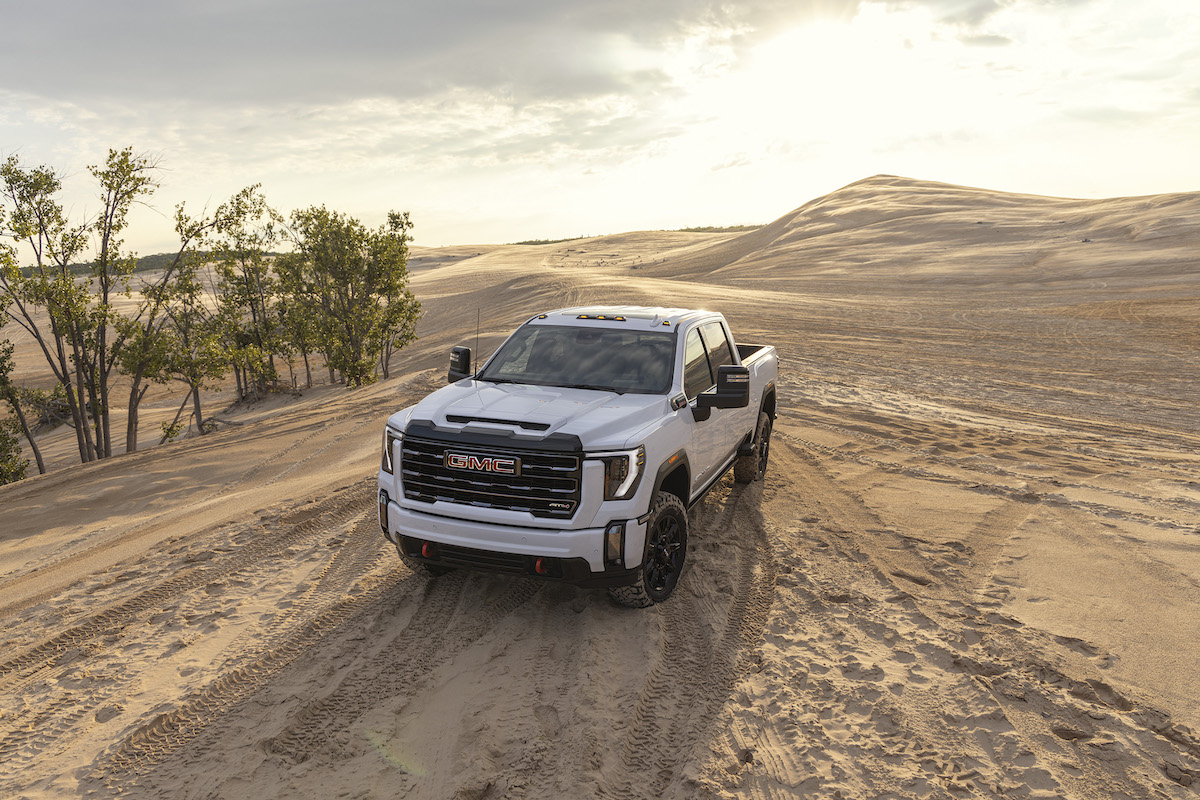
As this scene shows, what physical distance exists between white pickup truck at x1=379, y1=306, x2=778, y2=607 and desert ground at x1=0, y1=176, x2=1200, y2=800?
637 mm

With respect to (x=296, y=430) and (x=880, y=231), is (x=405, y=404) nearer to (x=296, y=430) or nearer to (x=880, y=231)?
(x=296, y=430)

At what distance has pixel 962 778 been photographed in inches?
147

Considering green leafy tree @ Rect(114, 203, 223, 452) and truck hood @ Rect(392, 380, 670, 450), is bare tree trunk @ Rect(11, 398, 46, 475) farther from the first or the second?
truck hood @ Rect(392, 380, 670, 450)

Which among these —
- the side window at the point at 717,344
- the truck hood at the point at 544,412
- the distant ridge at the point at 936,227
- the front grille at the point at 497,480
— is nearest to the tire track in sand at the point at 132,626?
the front grille at the point at 497,480

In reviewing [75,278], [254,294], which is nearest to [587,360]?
[75,278]

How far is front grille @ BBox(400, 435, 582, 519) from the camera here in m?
4.73

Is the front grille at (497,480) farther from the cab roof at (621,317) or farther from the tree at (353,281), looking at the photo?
the tree at (353,281)

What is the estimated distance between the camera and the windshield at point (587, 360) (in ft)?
19.8

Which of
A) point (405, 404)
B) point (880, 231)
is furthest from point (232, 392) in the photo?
point (880, 231)

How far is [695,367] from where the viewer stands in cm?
648

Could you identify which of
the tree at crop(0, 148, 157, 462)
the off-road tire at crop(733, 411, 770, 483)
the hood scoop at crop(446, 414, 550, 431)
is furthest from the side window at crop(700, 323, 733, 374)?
the tree at crop(0, 148, 157, 462)

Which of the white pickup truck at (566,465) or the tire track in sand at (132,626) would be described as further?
the white pickup truck at (566,465)

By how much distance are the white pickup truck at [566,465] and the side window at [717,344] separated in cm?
64

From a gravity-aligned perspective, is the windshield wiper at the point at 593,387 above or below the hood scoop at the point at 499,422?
above
